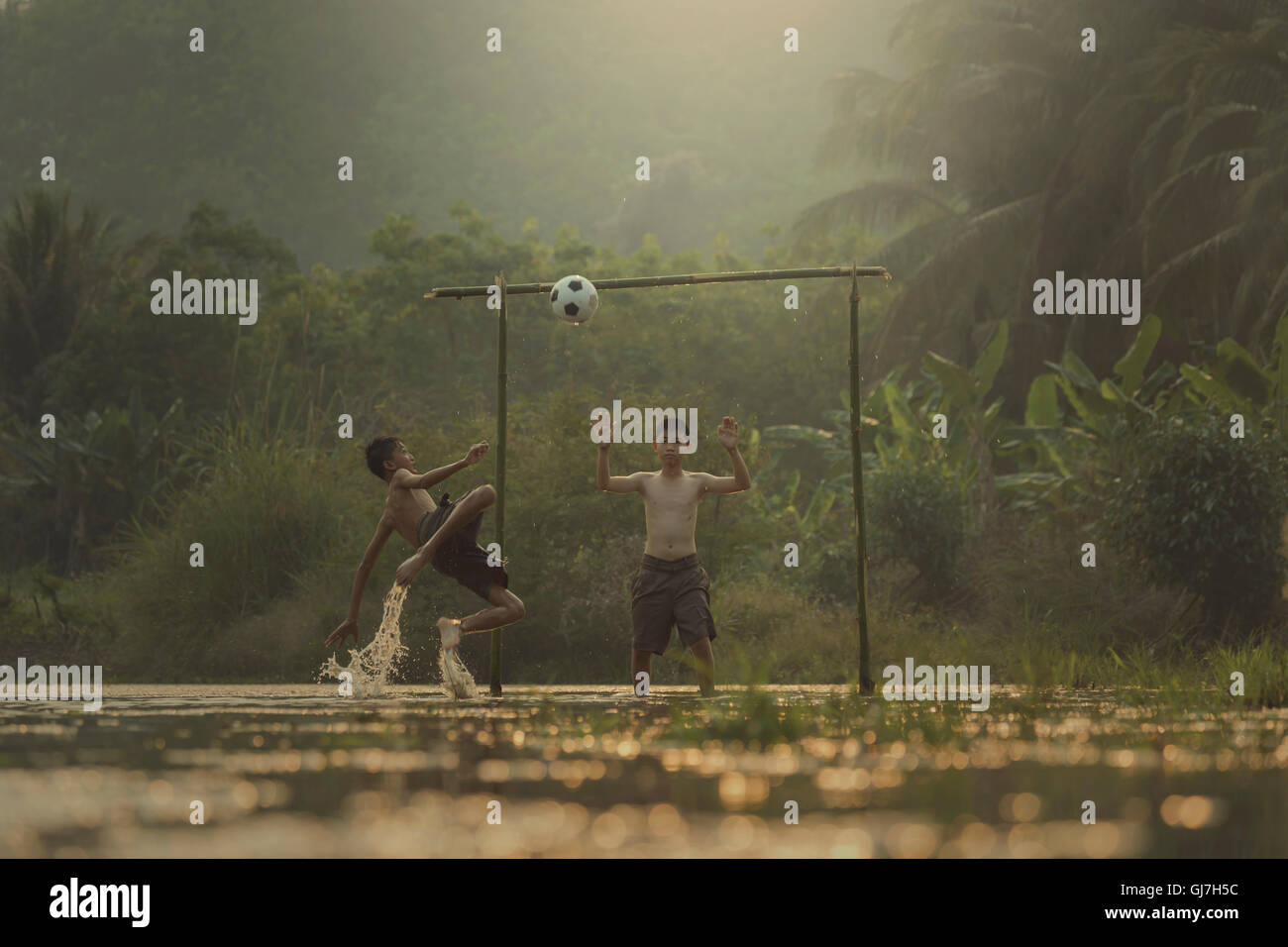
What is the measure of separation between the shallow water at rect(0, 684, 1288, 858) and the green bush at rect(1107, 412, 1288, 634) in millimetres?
7855

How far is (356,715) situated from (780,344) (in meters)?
45.7

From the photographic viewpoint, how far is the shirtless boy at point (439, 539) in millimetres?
12570

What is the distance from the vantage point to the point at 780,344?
5556cm

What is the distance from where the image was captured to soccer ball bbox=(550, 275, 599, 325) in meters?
13.2

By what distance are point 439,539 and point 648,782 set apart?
20.6 feet

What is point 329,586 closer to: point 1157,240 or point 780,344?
point 1157,240

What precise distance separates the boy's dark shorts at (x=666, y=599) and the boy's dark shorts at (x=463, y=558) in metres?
0.97

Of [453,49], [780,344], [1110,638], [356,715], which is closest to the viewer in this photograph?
[356,715]

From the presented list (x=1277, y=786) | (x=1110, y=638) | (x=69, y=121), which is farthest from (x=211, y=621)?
(x=69, y=121)

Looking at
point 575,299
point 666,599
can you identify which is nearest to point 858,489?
point 666,599

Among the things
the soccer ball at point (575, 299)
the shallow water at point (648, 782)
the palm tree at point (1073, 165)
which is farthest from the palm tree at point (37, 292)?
the shallow water at point (648, 782)

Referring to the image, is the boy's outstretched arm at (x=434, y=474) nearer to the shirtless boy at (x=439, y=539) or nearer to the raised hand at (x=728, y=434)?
the shirtless boy at (x=439, y=539)

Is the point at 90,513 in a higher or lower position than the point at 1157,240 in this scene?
lower

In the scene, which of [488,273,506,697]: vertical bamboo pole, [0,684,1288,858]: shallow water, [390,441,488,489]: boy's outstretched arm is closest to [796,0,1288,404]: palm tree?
[488,273,506,697]: vertical bamboo pole
